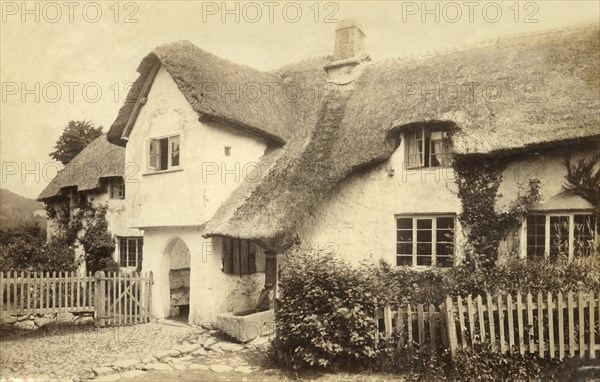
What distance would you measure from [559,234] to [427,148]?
11.5ft

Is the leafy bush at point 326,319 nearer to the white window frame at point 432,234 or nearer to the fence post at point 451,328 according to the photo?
the fence post at point 451,328

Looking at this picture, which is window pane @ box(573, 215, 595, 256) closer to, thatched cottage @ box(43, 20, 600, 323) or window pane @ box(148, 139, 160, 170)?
thatched cottage @ box(43, 20, 600, 323)

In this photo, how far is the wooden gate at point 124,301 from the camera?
1194 centimetres

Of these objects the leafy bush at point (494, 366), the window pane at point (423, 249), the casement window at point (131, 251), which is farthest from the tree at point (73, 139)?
the leafy bush at point (494, 366)

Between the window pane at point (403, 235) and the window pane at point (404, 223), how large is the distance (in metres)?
0.10

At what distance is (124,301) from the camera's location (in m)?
12.6

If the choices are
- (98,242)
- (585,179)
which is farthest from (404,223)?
(98,242)

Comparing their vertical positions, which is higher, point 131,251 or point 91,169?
point 91,169

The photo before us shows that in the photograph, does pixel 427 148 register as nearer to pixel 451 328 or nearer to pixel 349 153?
pixel 349 153

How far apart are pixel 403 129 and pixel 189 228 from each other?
6.20 meters

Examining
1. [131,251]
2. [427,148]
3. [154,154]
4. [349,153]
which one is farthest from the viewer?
[131,251]

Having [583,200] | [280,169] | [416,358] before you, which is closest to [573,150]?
[583,200]

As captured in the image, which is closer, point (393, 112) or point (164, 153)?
point (393, 112)

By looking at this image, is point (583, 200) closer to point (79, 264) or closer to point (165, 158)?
point (165, 158)
